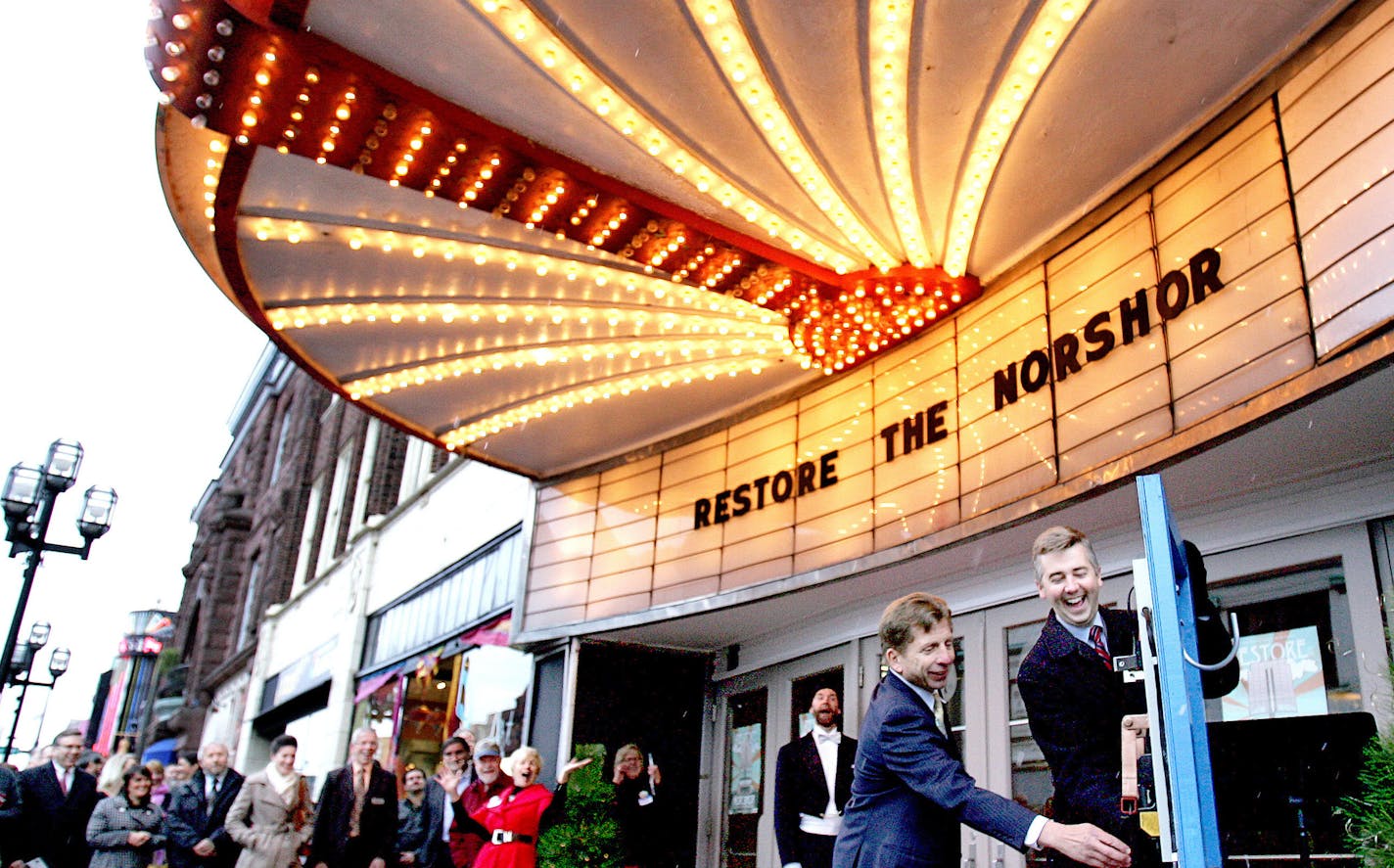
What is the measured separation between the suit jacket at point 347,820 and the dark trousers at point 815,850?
13.3 ft

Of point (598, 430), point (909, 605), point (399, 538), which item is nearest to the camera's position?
point (909, 605)

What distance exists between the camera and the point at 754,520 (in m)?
9.88

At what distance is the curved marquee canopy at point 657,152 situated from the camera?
18.3 ft

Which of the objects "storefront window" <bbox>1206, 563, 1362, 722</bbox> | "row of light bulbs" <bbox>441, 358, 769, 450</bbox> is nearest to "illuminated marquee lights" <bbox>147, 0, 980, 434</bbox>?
"row of light bulbs" <bbox>441, 358, 769, 450</bbox>

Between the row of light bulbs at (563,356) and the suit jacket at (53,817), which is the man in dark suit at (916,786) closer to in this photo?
the row of light bulbs at (563,356)

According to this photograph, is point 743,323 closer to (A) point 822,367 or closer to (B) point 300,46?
(A) point 822,367

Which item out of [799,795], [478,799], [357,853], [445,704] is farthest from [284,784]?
[445,704]

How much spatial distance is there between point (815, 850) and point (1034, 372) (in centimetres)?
339

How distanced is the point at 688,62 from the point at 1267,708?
4.64 metres

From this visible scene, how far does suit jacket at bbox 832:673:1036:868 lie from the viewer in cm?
346

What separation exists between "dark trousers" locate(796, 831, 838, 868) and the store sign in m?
2.83

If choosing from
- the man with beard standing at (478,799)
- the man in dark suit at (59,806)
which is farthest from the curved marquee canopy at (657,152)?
the man in dark suit at (59,806)

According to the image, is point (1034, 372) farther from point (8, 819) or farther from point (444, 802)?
point (8, 819)

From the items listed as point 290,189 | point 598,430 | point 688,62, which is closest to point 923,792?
point 688,62
